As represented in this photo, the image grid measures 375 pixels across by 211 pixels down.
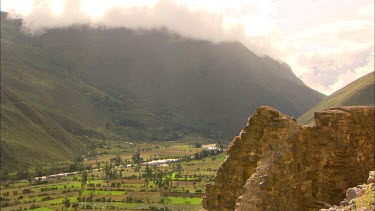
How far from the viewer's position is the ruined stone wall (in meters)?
17.8

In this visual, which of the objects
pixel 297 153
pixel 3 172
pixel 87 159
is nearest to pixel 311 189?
pixel 297 153

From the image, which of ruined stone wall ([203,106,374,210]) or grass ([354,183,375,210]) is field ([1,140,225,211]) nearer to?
ruined stone wall ([203,106,374,210])

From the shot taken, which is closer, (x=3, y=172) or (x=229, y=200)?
(x=229, y=200)

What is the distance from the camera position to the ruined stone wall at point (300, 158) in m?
17.8

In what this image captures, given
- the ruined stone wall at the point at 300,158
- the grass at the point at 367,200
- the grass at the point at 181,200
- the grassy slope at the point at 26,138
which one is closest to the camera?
the grass at the point at 367,200

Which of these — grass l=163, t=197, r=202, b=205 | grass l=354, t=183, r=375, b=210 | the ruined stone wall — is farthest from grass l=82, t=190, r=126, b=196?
grass l=354, t=183, r=375, b=210

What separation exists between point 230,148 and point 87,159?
581ft

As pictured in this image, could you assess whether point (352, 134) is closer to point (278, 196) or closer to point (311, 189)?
point (311, 189)

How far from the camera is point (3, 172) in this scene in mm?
137000

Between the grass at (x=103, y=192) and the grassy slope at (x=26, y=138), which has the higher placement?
the grassy slope at (x=26, y=138)

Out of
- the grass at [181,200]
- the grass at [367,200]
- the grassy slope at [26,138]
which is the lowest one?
the grass at [181,200]

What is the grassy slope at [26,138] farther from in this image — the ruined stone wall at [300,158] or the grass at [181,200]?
the ruined stone wall at [300,158]

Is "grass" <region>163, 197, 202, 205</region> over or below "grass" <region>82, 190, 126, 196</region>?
below

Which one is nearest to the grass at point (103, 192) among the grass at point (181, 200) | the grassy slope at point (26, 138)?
the grass at point (181, 200)
